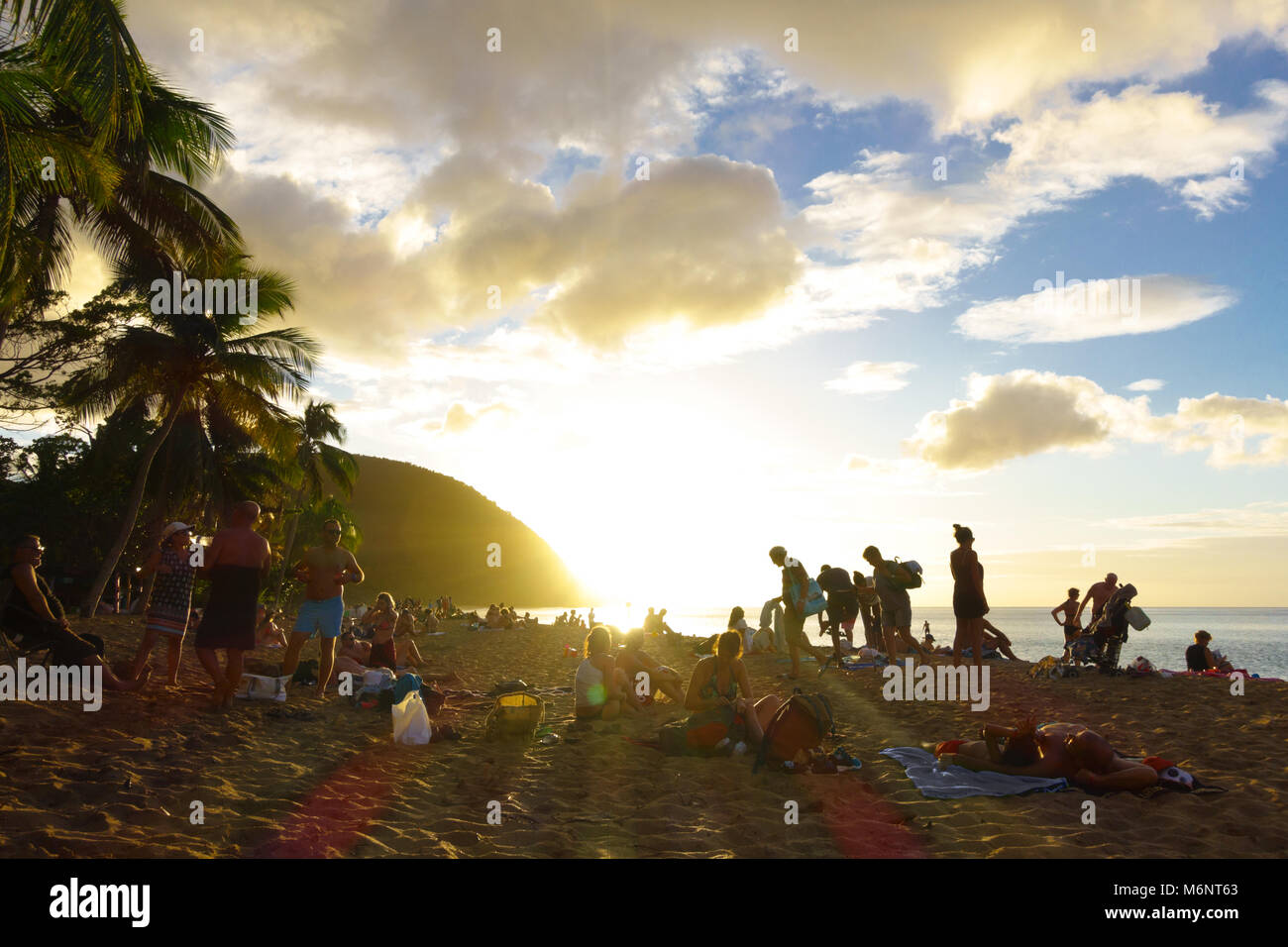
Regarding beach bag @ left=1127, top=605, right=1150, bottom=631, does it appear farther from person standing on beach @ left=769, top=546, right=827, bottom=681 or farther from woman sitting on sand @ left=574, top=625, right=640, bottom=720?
woman sitting on sand @ left=574, top=625, right=640, bottom=720

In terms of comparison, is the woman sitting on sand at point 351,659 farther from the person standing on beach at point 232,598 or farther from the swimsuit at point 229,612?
the swimsuit at point 229,612

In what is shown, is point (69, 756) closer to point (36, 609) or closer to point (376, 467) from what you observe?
point (36, 609)

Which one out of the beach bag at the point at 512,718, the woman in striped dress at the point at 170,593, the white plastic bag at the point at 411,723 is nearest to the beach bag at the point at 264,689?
the woman in striped dress at the point at 170,593

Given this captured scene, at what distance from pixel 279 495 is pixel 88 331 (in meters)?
7.42

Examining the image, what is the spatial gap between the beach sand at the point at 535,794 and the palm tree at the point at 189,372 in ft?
42.5

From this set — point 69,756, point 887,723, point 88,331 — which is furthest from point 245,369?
point 887,723

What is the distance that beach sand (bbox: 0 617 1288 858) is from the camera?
3.98 metres

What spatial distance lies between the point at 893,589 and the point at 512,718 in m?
6.68

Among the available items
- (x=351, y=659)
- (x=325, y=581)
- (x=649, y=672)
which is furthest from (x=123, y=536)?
(x=649, y=672)

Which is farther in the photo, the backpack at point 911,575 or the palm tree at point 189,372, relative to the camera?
the palm tree at point 189,372

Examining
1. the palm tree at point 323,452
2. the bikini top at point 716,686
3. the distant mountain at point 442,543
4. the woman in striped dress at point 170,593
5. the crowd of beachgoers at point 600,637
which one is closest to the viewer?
the crowd of beachgoers at point 600,637

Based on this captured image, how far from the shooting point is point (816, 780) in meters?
5.65

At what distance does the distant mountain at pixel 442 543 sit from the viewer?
106438 mm

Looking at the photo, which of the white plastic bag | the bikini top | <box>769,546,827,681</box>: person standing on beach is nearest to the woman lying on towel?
the bikini top
